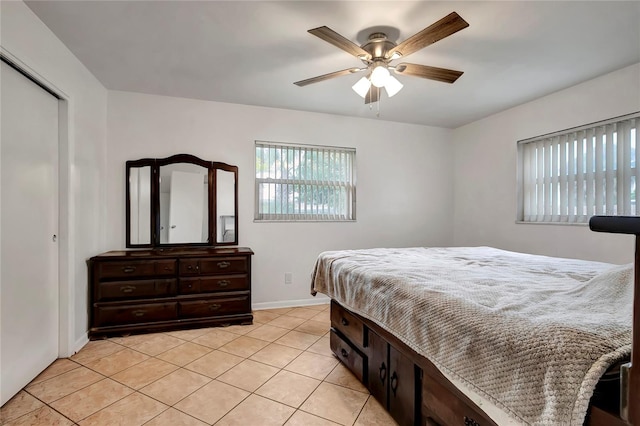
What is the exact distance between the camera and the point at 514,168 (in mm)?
3598

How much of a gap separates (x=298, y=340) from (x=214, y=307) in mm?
948

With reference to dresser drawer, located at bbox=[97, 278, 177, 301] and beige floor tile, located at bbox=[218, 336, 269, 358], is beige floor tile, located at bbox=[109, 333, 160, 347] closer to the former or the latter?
dresser drawer, located at bbox=[97, 278, 177, 301]

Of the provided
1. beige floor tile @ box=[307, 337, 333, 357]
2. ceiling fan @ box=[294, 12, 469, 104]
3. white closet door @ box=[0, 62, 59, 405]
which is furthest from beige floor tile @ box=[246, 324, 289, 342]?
ceiling fan @ box=[294, 12, 469, 104]

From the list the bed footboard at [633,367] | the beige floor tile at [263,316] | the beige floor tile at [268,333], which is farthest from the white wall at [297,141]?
the bed footboard at [633,367]

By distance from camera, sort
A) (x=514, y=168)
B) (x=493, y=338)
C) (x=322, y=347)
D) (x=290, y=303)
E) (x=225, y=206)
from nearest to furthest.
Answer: (x=493, y=338)
(x=322, y=347)
(x=225, y=206)
(x=514, y=168)
(x=290, y=303)

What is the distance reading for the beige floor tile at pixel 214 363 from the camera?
2164mm

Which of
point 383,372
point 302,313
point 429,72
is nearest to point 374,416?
point 383,372

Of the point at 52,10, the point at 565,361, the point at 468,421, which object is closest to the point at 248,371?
the point at 468,421

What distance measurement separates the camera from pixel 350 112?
Result: 383 cm

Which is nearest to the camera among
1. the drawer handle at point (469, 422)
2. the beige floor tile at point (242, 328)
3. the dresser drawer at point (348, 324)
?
the drawer handle at point (469, 422)

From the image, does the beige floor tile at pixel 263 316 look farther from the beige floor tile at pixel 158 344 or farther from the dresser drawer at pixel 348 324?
the dresser drawer at pixel 348 324

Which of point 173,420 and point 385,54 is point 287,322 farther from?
point 385,54

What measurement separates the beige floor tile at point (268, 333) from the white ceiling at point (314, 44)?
94.5 inches

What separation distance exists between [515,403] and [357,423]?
3.50 ft
